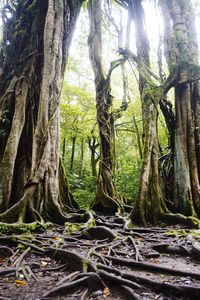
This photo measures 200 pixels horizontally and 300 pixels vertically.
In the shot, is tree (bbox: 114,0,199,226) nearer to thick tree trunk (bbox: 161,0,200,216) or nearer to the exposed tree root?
thick tree trunk (bbox: 161,0,200,216)

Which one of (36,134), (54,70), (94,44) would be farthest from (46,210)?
(94,44)

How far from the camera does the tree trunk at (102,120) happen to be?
823cm

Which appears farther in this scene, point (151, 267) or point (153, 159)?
point (153, 159)

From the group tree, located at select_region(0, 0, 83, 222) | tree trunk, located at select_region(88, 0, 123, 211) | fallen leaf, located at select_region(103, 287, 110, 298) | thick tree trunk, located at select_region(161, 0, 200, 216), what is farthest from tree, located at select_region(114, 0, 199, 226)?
fallen leaf, located at select_region(103, 287, 110, 298)

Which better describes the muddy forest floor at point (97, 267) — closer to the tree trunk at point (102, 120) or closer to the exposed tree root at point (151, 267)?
the exposed tree root at point (151, 267)

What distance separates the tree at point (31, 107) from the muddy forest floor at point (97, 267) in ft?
2.89

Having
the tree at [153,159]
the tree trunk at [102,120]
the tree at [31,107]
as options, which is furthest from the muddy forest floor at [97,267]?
the tree trunk at [102,120]

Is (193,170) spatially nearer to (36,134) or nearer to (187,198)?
(187,198)

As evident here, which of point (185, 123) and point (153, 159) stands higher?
point (185, 123)

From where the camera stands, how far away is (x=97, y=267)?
8.15 feet

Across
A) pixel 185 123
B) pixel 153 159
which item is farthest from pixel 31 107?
pixel 185 123

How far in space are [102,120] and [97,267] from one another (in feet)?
23.2

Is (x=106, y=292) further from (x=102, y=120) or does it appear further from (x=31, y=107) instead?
(x=102, y=120)

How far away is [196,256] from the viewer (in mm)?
3059
